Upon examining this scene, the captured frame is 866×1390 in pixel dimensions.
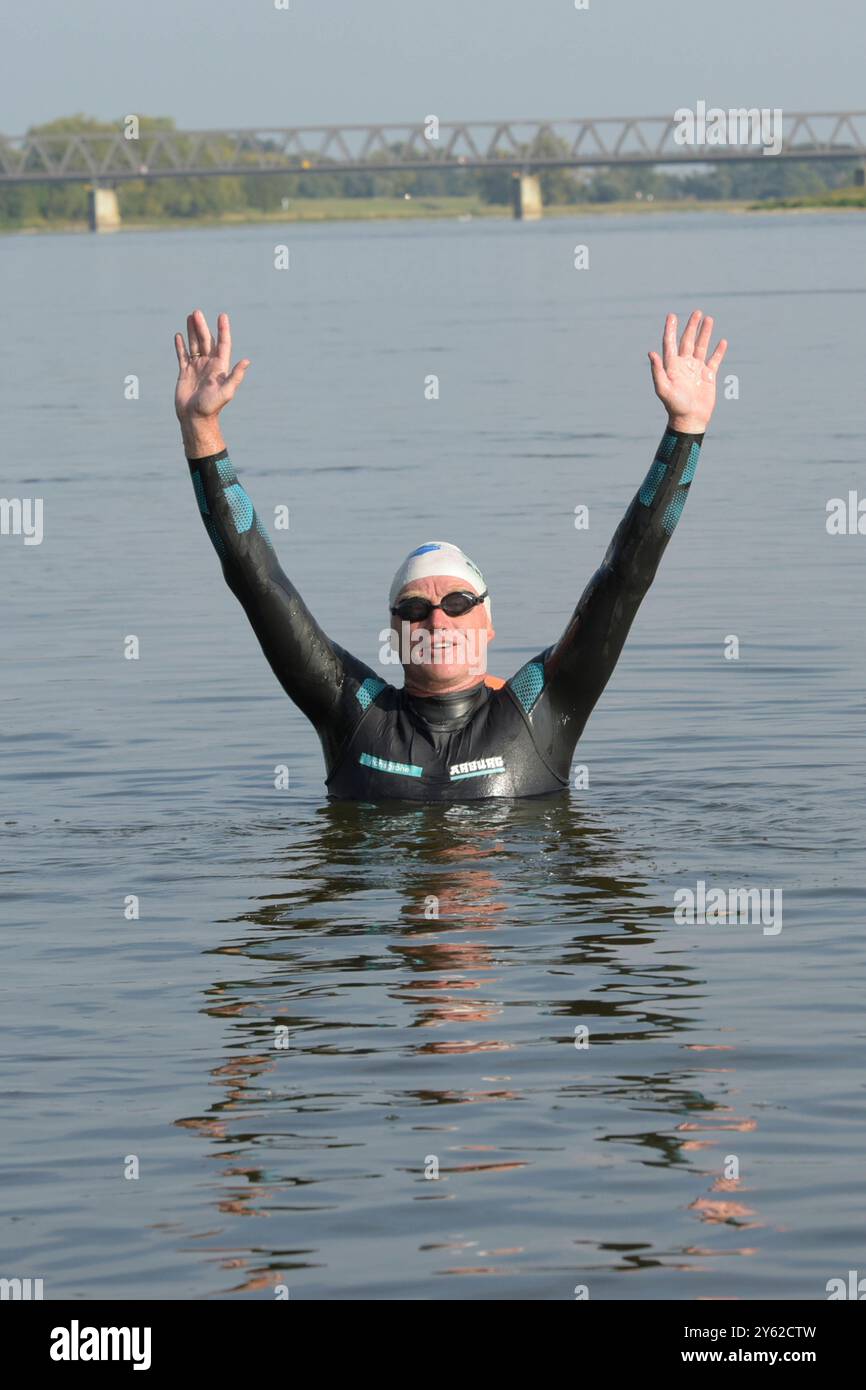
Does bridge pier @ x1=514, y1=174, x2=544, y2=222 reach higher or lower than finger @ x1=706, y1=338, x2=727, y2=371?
higher

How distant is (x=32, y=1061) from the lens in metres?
8.36

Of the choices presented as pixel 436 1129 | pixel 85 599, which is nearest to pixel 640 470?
pixel 85 599

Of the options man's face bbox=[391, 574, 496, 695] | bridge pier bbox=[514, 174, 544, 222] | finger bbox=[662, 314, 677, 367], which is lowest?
man's face bbox=[391, 574, 496, 695]

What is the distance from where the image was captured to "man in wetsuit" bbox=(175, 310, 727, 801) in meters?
9.92

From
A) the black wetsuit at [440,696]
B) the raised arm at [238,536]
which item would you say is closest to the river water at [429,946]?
the black wetsuit at [440,696]

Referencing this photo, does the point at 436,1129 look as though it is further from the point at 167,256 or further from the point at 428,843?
the point at 167,256

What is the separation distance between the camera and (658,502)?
9.94 meters

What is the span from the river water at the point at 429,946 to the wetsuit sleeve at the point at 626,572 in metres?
0.98

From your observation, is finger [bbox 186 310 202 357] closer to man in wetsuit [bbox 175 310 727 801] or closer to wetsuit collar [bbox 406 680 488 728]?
man in wetsuit [bbox 175 310 727 801]

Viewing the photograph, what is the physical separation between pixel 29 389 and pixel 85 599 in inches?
970

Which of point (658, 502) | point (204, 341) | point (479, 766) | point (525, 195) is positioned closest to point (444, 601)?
point (479, 766)

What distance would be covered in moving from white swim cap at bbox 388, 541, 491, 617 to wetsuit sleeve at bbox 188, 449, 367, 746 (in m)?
0.45

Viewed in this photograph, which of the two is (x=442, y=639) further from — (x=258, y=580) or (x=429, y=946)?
(x=429, y=946)

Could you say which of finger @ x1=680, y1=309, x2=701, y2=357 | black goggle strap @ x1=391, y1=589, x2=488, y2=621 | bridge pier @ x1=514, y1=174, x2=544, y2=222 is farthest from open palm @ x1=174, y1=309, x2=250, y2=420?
bridge pier @ x1=514, y1=174, x2=544, y2=222
